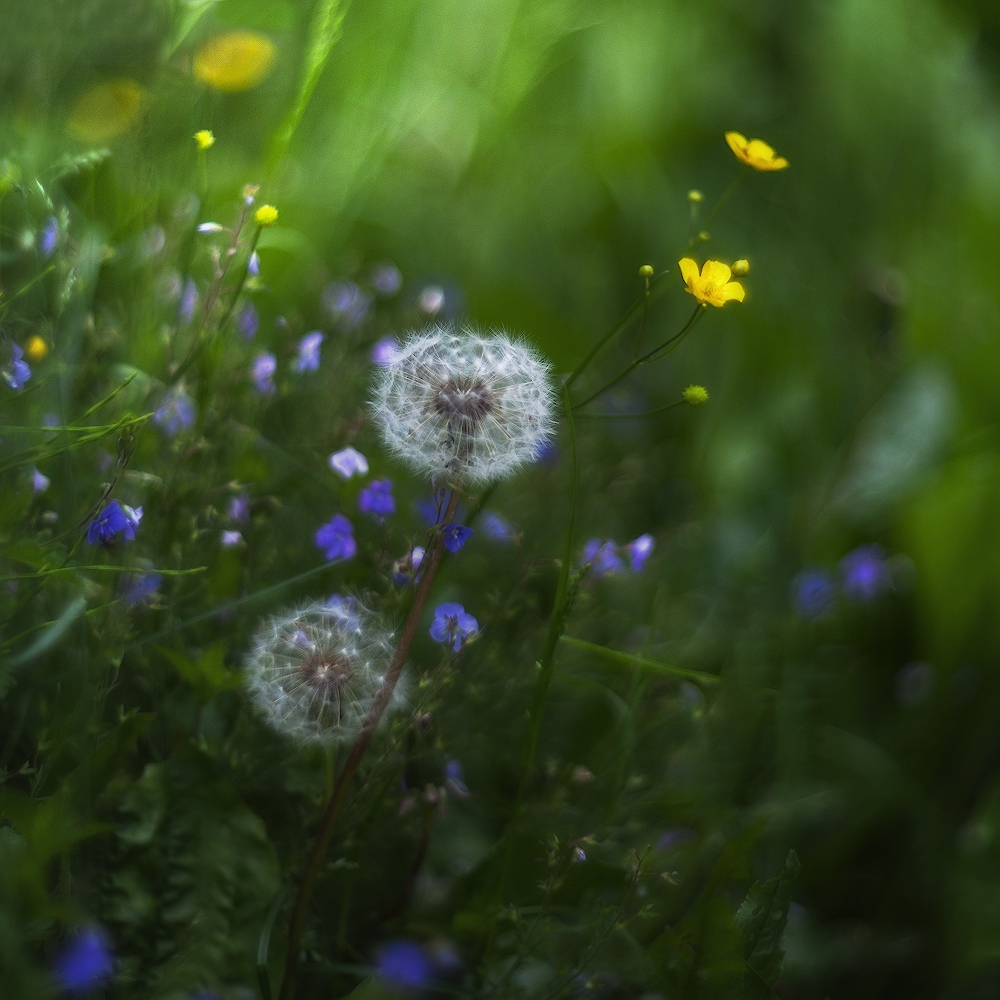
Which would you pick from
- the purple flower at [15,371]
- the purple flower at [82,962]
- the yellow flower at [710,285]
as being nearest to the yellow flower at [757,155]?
the yellow flower at [710,285]

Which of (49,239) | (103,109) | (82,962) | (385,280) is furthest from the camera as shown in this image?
(385,280)

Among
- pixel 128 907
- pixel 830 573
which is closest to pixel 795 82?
pixel 830 573

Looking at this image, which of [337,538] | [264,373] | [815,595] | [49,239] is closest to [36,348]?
[49,239]

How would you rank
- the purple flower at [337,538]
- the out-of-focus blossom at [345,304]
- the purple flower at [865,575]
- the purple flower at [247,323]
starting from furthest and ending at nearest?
the purple flower at [865,575], the out-of-focus blossom at [345,304], the purple flower at [247,323], the purple flower at [337,538]

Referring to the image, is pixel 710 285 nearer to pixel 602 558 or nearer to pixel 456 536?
pixel 456 536

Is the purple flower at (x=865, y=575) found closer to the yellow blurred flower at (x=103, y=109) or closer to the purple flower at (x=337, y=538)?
the purple flower at (x=337, y=538)

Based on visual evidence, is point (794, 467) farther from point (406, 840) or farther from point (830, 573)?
point (406, 840)
